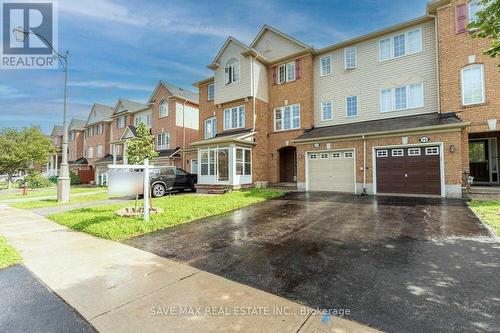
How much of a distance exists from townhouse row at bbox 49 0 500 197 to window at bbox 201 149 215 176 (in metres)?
0.08

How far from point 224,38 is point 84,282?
2058 cm

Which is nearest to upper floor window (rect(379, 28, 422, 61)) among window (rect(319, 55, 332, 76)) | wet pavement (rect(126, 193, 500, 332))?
window (rect(319, 55, 332, 76))

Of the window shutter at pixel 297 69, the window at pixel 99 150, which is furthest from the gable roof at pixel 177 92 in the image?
the window at pixel 99 150

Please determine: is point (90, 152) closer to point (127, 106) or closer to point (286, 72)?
point (127, 106)

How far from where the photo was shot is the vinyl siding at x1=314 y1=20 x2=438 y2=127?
14.1 meters

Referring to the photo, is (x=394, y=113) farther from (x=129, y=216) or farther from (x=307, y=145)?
(x=129, y=216)

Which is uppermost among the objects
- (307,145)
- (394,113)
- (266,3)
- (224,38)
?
(224,38)

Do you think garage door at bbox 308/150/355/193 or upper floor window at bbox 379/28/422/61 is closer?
upper floor window at bbox 379/28/422/61

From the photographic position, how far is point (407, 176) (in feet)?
43.6

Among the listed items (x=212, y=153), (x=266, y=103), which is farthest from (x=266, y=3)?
(x=212, y=153)

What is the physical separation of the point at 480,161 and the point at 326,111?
10.5 m

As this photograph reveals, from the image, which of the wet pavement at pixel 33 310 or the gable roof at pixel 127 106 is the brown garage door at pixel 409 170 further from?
the gable roof at pixel 127 106

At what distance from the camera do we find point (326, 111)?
17.9 metres

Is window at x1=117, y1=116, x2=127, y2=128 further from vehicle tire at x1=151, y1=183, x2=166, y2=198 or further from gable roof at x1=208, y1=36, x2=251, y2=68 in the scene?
vehicle tire at x1=151, y1=183, x2=166, y2=198
